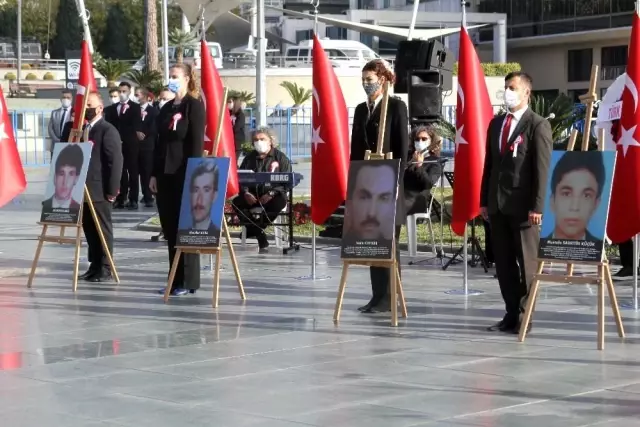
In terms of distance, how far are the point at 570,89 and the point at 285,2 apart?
33538 mm

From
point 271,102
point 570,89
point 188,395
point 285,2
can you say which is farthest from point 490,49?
point 188,395

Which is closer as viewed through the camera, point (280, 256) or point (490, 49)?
point (280, 256)

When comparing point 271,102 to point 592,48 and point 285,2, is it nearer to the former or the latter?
point 592,48

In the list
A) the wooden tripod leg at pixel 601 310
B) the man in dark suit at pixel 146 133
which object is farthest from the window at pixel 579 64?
the wooden tripod leg at pixel 601 310

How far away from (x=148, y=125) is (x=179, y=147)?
1080cm

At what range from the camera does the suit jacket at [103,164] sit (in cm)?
1391

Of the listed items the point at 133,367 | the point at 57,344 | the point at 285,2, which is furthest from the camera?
the point at 285,2

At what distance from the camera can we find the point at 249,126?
122 ft

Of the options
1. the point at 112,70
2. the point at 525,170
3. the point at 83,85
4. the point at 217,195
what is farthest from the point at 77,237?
the point at 112,70

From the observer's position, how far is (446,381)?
8500mm

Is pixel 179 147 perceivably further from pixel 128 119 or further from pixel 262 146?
pixel 128 119

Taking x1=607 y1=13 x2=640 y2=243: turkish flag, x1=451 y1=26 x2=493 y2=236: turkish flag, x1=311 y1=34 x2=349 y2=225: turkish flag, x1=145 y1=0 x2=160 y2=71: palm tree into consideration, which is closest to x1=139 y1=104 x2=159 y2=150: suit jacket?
x1=311 y1=34 x2=349 y2=225: turkish flag

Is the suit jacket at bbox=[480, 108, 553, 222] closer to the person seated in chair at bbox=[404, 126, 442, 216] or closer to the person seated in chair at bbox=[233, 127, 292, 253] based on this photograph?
the person seated in chair at bbox=[404, 126, 442, 216]

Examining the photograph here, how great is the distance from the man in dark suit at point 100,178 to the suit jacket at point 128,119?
29.8 ft
